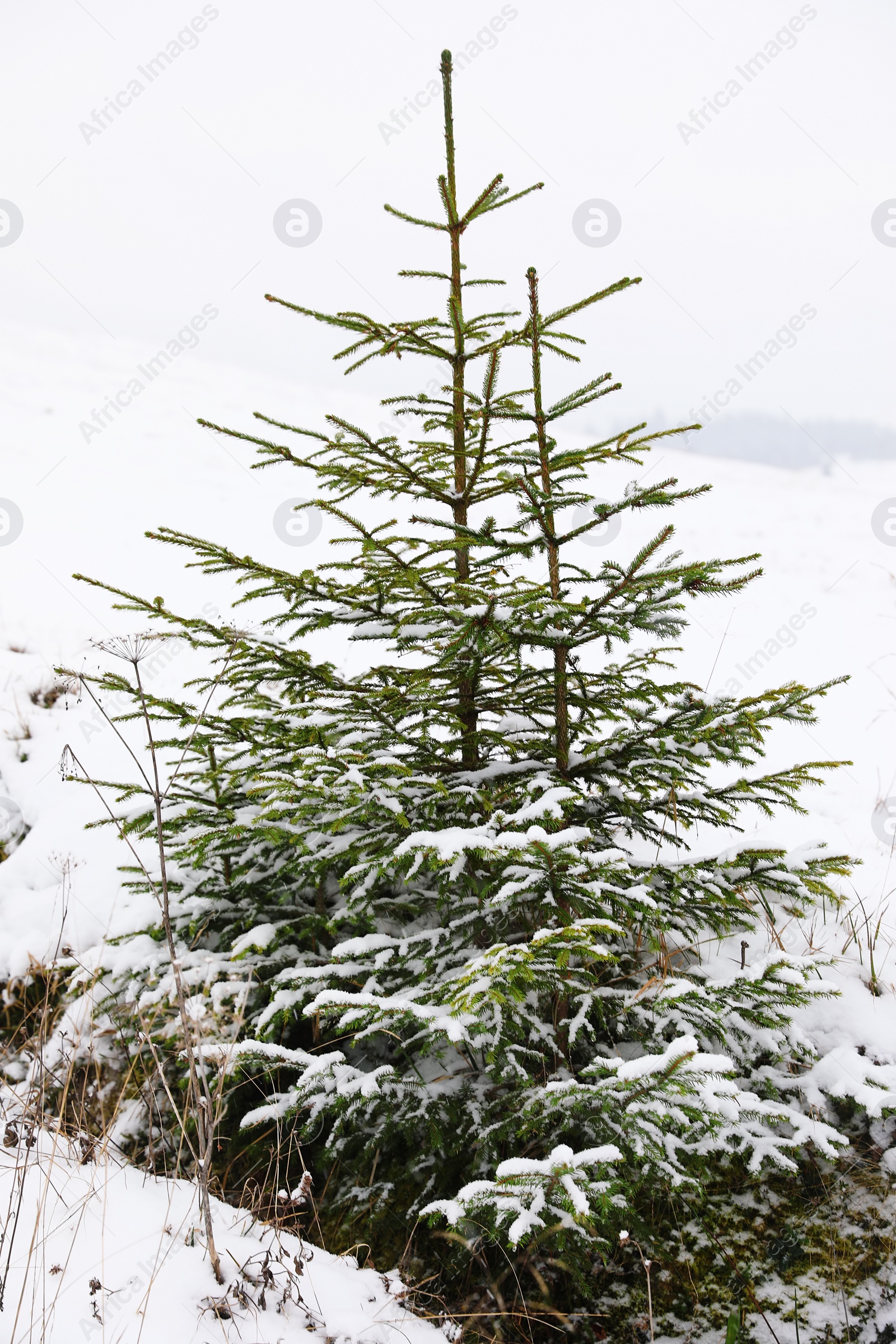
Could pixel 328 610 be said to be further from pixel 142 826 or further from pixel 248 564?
pixel 142 826

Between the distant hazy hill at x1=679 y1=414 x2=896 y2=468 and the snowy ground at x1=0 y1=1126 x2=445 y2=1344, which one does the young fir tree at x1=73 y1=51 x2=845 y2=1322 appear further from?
the distant hazy hill at x1=679 y1=414 x2=896 y2=468

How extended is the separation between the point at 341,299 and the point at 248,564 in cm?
4797

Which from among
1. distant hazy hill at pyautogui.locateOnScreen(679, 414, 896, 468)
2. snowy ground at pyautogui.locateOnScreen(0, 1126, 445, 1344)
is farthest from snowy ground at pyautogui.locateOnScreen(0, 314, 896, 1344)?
distant hazy hill at pyautogui.locateOnScreen(679, 414, 896, 468)

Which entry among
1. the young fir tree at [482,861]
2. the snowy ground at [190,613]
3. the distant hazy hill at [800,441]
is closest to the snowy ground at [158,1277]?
the snowy ground at [190,613]

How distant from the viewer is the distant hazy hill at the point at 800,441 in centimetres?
1581

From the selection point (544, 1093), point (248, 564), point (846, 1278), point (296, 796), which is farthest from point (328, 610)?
point (846, 1278)

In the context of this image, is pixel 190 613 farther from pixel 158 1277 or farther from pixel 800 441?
pixel 800 441

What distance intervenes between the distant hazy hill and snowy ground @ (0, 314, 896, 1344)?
1599 mm

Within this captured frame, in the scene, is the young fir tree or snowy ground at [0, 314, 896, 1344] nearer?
the young fir tree

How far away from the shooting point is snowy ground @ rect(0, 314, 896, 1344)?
2748 millimetres

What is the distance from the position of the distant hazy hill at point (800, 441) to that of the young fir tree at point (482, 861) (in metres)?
0.93

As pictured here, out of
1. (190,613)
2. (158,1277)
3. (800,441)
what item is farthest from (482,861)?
(800,441)

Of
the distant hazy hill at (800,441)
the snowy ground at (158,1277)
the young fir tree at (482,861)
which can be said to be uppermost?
the distant hazy hill at (800,441)

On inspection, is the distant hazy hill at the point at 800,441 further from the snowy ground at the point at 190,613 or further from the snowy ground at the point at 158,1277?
the snowy ground at the point at 158,1277
